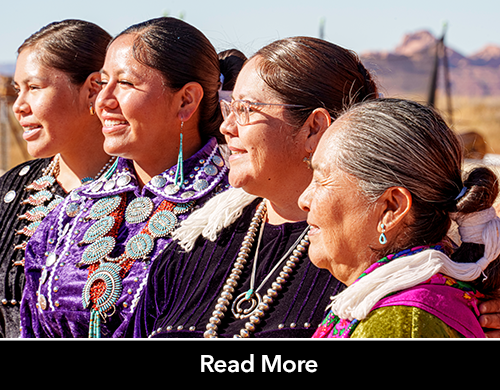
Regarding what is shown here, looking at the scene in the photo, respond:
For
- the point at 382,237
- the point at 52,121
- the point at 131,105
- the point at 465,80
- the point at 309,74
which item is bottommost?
the point at 465,80

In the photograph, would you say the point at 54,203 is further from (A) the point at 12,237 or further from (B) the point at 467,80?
(B) the point at 467,80

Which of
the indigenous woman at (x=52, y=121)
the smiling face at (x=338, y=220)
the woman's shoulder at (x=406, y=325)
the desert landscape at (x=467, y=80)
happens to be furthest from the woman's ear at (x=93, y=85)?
the desert landscape at (x=467, y=80)

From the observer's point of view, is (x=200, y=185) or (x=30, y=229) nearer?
(x=200, y=185)

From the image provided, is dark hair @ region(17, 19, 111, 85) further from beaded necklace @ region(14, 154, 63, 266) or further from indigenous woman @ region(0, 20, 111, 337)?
beaded necklace @ region(14, 154, 63, 266)

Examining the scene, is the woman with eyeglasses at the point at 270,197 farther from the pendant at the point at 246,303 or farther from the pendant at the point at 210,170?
the pendant at the point at 210,170

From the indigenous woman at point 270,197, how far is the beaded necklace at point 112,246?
0.90 ft

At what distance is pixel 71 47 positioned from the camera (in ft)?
9.71

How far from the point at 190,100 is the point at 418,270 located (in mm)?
1488

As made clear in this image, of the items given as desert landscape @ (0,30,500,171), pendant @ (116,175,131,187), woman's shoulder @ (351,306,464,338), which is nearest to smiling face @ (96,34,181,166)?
pendant @ (116,175,131,187)

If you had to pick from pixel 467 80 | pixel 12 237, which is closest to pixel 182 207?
pixel 12 237

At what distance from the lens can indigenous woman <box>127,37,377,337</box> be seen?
196 cm

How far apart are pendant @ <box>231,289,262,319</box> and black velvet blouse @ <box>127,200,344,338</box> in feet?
0.08

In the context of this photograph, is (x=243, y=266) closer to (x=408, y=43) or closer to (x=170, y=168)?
(x=170, y=168)

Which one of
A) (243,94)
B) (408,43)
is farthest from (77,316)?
(408,43)
